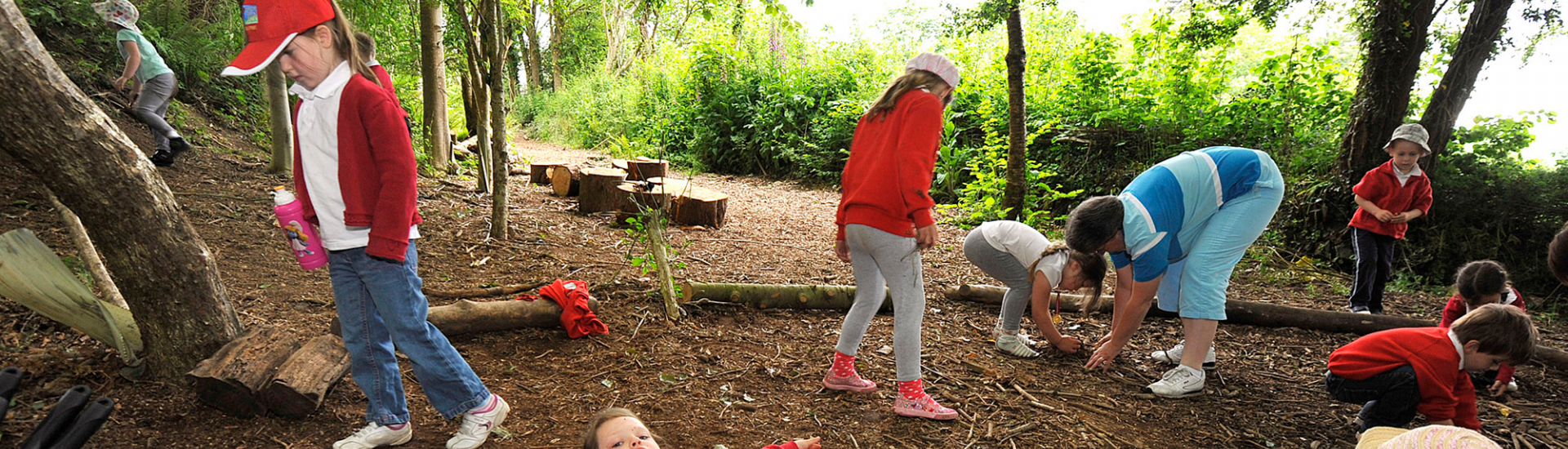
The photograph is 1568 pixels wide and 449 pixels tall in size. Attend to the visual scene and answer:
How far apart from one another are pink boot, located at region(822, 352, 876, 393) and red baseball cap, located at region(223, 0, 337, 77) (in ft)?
7.45

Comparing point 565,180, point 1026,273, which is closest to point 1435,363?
point 1026,273

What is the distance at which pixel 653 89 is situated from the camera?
13.0m

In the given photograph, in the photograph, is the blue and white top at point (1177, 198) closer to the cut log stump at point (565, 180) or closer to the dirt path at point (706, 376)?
the dirt path at point (706, 376)

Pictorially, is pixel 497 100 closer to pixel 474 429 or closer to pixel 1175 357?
pixel 474 429

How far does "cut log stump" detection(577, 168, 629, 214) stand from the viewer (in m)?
6.75

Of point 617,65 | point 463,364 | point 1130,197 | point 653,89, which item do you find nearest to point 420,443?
point 463,364

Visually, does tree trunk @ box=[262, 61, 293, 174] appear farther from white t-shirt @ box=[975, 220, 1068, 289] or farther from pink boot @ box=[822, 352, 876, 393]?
white t-shirt @ box=[975, 220, 1068, 289]

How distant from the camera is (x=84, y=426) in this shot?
190 centimetres

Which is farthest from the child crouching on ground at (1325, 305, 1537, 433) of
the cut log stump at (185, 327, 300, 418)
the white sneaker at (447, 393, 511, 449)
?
the cut log stump at (185, 327, 300, 418)

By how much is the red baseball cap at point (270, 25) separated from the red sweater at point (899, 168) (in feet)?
6.06

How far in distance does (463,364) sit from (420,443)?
1.19ft

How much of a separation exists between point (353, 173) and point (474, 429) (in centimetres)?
96

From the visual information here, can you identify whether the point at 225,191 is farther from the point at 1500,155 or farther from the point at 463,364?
the point at 1500,155

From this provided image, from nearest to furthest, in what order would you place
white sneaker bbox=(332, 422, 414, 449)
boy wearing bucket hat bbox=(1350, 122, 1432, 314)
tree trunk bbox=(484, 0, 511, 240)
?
white sneaker bbox=(332, 422, 414, 449), boy wearing bucket hat bbox=(1350, 122, 1432, 314), tree trunk bbox=(484, 0, 511, 240)
